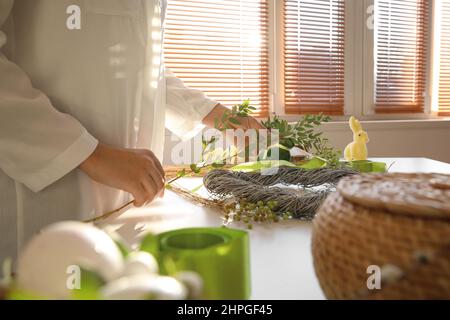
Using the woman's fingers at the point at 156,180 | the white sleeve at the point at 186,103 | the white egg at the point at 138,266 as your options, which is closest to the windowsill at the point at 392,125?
the white sleeve at the point at 186,103

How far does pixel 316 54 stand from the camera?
261cm

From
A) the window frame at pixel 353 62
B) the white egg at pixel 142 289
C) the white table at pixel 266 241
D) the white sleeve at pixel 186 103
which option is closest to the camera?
the white egg at pixel 142 289

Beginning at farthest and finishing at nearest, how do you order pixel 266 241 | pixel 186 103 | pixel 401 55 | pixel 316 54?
1. pixel 401 55
2. pixel 316 54
3. pixel 186 103
4. pixel 266 241

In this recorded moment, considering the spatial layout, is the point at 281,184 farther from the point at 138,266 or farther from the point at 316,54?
the point at 316,54

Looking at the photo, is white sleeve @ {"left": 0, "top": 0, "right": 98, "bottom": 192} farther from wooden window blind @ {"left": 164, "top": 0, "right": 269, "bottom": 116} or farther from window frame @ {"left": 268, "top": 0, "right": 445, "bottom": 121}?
window frame @ {"left": 268, "top": 0, "right": 445, "bottom": 121}

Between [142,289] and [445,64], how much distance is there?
3211 millimetres

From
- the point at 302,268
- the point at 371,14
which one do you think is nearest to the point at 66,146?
the point at 302,268

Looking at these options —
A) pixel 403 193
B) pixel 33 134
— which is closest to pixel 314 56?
pixel 33 134

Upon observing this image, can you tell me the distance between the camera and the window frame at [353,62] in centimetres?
251

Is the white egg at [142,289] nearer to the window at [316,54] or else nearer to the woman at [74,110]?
the woman at [74,110]

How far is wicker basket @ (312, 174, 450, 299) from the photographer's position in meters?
0.25

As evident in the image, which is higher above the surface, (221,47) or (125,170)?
(221,47)

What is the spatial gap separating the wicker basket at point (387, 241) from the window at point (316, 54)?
6.82ft

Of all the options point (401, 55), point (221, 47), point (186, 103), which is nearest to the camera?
point (186, 103)
